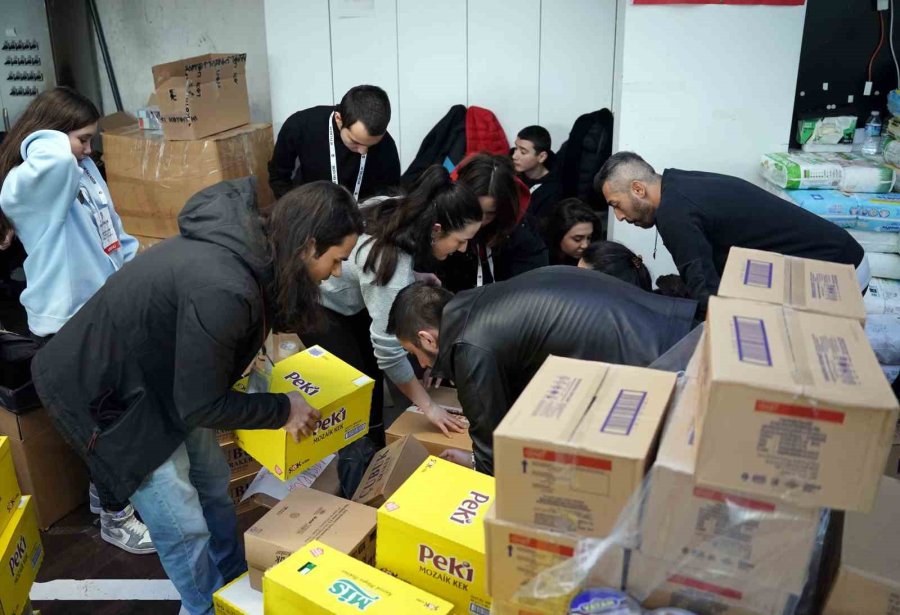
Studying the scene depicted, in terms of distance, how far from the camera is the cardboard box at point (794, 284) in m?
1.35

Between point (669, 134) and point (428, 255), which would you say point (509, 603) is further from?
point (669, 134)

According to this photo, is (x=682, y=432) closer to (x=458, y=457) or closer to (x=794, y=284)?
(x=794, y=284)

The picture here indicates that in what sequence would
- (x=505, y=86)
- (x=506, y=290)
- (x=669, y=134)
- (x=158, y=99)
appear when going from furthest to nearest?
(x=505, y=86) < (x=158, y=99) < (x=669, y=134) < (x=506, y=290)

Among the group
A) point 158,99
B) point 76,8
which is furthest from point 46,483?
point 76,8

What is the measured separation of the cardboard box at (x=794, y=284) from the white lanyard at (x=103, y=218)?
1.90 m

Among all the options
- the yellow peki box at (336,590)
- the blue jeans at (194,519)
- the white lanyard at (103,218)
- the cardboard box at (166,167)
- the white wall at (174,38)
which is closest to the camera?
the yellow peki box at (336,590)

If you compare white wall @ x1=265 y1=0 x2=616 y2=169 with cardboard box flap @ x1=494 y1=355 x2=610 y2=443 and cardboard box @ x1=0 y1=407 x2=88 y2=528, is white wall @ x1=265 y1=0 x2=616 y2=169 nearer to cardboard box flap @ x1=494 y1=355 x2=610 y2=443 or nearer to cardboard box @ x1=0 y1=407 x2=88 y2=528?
cardboard box @ x1=0 y1=407 x2=88 y2=528

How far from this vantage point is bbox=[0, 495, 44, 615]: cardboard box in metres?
1.78

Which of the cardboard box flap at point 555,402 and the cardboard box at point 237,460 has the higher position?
the cardboard box flap at point 555,402

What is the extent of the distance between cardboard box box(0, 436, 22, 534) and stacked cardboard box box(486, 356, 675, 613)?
120 cm

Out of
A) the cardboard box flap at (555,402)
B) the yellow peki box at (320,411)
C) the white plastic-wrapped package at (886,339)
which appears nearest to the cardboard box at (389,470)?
the yellow peki box at (320,411)

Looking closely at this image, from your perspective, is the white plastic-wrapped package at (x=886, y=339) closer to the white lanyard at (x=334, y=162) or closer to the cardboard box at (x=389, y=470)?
the cardboard box at (x=389, y=470)

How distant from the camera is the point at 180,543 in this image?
1965 mm

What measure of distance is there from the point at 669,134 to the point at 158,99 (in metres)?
2.48
